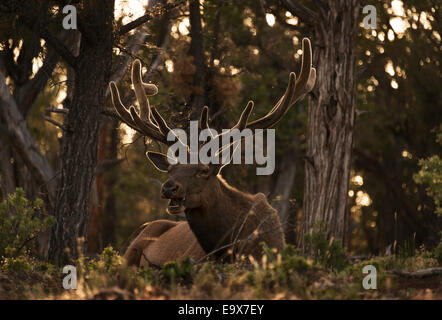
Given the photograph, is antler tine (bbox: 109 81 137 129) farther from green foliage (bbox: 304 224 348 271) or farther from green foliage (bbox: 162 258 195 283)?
green foliage (bbox: 162 258 195 283)

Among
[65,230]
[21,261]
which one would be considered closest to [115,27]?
[65,230]

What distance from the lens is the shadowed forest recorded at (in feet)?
23.9

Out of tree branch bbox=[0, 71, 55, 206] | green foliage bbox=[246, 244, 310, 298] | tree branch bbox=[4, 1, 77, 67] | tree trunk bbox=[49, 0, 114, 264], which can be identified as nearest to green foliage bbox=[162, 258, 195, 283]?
green foliage bbox=[246, 244, 310, 298]

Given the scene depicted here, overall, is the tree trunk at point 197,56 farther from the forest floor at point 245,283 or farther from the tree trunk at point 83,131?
the forest floor at point 245,283

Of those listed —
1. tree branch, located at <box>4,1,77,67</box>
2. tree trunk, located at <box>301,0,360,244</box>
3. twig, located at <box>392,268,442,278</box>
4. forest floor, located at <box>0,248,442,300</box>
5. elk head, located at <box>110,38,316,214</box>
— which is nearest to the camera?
forest floor, located at <box>0,248,442,300</box>

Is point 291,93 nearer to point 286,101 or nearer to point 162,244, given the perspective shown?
point 286,101

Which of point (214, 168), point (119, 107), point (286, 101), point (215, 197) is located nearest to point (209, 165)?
point (214, 168)

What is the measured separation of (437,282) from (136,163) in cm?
2770

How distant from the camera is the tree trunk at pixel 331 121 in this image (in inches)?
461

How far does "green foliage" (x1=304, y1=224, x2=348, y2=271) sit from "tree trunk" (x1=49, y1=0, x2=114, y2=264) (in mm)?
3711

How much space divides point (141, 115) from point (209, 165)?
1.62m

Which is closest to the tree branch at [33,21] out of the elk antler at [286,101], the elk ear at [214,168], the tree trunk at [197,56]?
the elk antler at [286,101]

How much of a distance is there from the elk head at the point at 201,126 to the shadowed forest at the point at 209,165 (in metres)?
0.02
